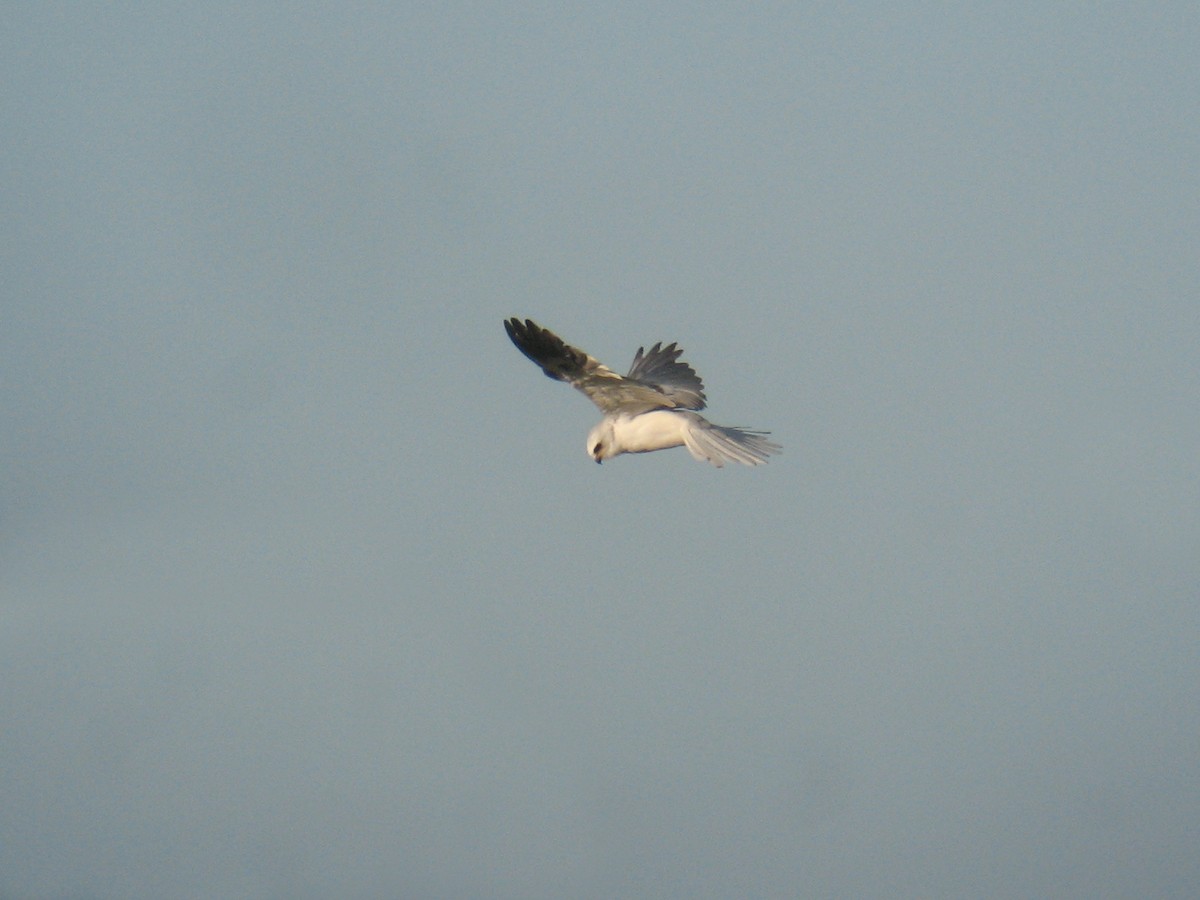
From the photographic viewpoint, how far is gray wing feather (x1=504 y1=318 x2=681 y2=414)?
13.1 m

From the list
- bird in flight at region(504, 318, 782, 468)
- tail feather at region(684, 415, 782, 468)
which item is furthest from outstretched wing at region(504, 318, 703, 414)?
tail feather at region(684, 415, 782, 468)

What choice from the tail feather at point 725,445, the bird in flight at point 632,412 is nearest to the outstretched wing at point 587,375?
the bird in flight at point 632,412

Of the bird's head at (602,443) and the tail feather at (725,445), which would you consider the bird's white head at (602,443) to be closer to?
the bird's head at (602,443)

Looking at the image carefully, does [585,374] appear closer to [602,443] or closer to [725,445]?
[602,443]

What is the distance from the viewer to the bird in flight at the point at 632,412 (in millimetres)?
12922

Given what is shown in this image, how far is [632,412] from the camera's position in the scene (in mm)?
13781

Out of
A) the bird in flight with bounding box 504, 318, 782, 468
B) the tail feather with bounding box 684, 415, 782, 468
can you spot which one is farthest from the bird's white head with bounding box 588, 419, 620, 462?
the tail feather with bounding box 684, 415, 782, 468

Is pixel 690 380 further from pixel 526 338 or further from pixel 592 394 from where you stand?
pixel 526 338

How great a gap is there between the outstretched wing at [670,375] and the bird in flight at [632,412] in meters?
0.03

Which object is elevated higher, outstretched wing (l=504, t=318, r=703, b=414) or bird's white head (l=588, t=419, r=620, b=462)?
outstretched wing (l=504, t=318, r=703, b=414)

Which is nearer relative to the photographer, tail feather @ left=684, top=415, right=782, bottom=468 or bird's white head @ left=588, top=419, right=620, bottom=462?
tail feather @ left=684, top=415, right=782, bottom=468

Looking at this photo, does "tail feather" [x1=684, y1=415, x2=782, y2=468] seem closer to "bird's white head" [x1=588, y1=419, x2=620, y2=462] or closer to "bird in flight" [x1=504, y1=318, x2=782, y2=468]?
"bird in flight" [x1=504, y1=318, x2=782, y2=468]

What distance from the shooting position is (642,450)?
13.6 m

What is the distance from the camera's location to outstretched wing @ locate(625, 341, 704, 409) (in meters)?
14.2
